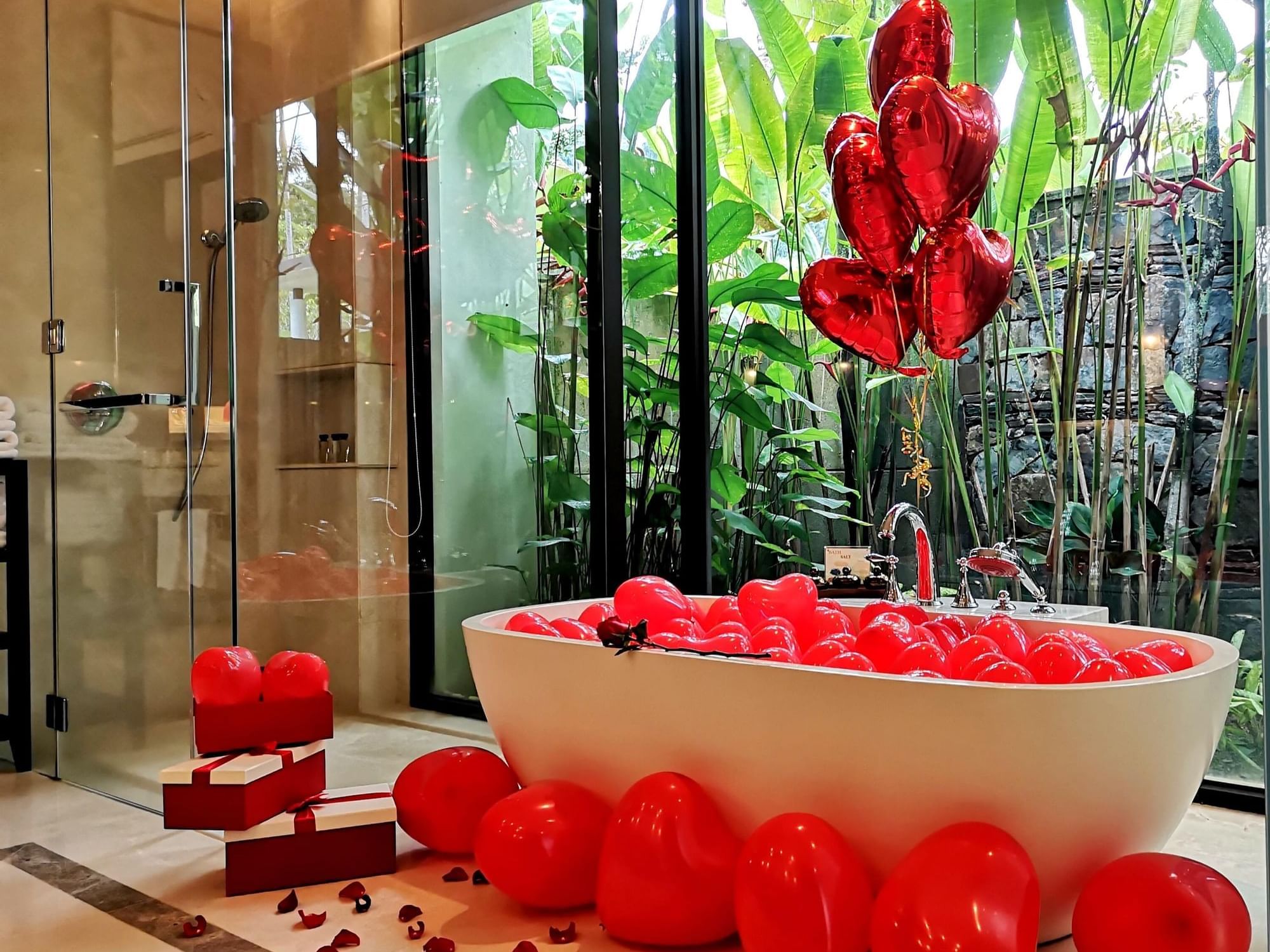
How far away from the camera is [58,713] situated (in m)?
3.05

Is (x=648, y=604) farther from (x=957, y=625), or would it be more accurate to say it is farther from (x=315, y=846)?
(x=315, y=846)

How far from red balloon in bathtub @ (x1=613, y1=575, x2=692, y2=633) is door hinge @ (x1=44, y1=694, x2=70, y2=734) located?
171 cm

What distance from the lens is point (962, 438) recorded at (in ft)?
9.95

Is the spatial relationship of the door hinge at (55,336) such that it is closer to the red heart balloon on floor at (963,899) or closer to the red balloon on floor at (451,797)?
the red balloon on floor at (451,797)

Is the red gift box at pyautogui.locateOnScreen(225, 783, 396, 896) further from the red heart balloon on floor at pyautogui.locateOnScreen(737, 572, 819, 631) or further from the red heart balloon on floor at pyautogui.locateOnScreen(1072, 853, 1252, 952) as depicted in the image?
the red heart balloon on floor at pyautogui.locateOnScreen(1072, 853, 1252, 952)


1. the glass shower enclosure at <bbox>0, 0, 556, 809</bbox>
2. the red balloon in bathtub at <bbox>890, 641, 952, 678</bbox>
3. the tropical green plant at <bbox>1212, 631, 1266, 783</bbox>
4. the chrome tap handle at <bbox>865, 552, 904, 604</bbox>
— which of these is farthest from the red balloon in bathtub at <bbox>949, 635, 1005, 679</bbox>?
the glass shower enclosure at <bbox>0, 0, 556, 809</bbox>

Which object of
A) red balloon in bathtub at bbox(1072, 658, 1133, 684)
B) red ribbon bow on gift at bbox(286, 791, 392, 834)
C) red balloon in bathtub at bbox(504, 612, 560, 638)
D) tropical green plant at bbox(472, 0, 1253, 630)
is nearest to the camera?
red balloon in bathtub at bbox(1072, 658, 1133, 684)

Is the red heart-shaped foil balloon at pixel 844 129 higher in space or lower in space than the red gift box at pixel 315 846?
higher

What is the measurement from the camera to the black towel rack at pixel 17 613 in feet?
10.4

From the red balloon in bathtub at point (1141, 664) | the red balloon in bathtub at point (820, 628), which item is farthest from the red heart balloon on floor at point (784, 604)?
the red balloon in bathtub at point (1141, 664)

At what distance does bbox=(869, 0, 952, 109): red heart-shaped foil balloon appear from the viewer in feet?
7.45

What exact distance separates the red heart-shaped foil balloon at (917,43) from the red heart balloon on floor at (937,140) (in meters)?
0.13

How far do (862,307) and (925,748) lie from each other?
1.13 metres

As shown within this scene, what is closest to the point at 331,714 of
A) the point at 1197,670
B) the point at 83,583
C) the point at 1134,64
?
the point at 83,583
